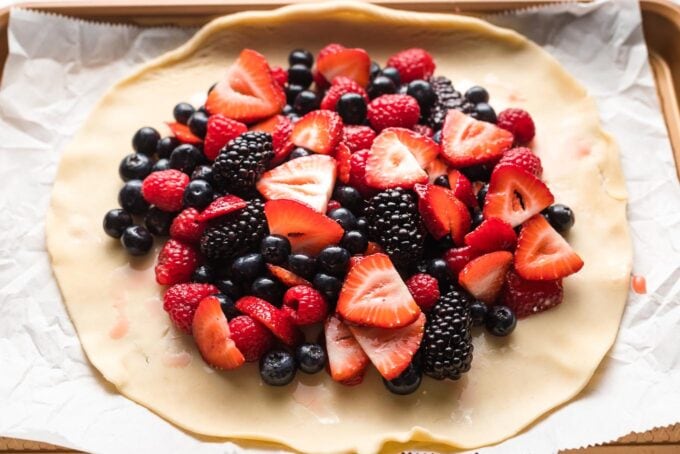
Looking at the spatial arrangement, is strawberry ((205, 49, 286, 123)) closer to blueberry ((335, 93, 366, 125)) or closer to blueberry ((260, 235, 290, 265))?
blueberry ((335, 93, 366, 125))

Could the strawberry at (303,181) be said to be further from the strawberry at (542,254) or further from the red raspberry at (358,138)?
the strawberry at (542,254)

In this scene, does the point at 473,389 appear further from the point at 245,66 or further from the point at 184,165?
the point at 245,66

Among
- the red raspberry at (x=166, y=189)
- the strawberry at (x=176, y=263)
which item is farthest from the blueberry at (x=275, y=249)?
the red raspberry at (x=166, y=189)

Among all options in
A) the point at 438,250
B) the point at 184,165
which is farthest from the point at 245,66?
Result: the point at 438,250

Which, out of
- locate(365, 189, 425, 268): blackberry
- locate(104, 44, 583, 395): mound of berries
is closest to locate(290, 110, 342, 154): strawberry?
locate(104, 44, 583, 395): mound of berries

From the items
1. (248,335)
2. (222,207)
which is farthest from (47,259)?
(248,335)

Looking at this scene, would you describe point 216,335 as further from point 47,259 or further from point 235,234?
point 47,259
